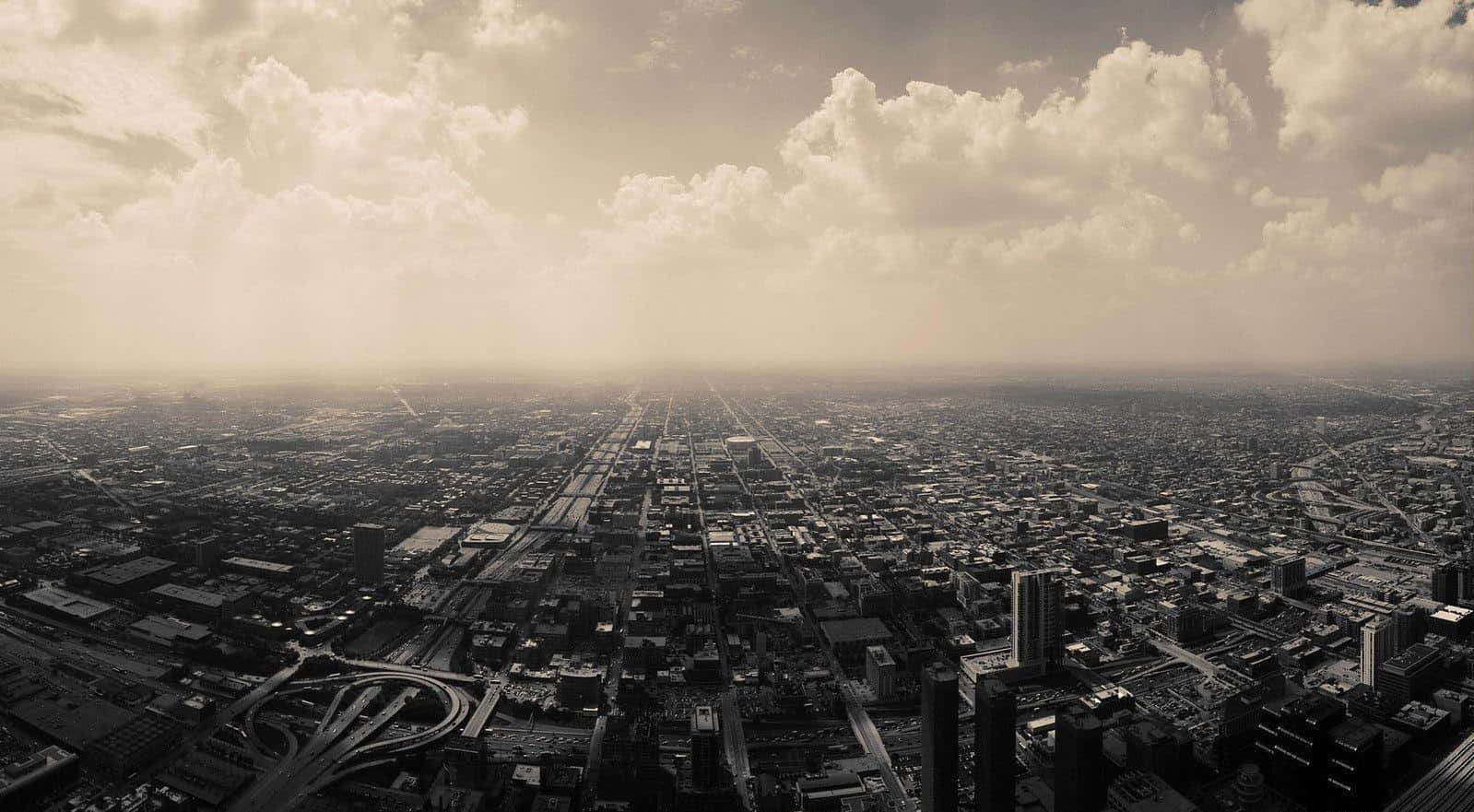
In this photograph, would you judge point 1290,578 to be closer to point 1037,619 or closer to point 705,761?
point 1037,619

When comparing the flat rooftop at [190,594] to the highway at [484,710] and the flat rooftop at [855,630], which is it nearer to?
the highway at [484,710]

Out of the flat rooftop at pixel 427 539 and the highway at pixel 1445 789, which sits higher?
the flat rooftop at pixel 427 539

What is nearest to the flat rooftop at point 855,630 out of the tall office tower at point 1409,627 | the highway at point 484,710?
the highway at point 484,710

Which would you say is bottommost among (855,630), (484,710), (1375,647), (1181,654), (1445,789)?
(1445,789)

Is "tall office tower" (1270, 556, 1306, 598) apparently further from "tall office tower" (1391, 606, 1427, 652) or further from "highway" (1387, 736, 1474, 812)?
"highway" (1387, 736, 1474, 812)

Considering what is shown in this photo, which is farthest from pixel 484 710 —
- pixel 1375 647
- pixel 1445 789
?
pixel 1375 647

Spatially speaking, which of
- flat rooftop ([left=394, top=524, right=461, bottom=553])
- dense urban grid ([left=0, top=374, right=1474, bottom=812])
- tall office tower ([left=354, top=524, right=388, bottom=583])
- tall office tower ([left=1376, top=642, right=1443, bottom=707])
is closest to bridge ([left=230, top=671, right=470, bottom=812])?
dense urban grid ([left=0, top=374, right=1474, bottom=812])

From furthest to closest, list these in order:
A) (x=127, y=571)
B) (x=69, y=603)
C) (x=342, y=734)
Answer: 1. (x=127, y=571)
2. (x=69, y=603)
3. (x=342, y=734)
